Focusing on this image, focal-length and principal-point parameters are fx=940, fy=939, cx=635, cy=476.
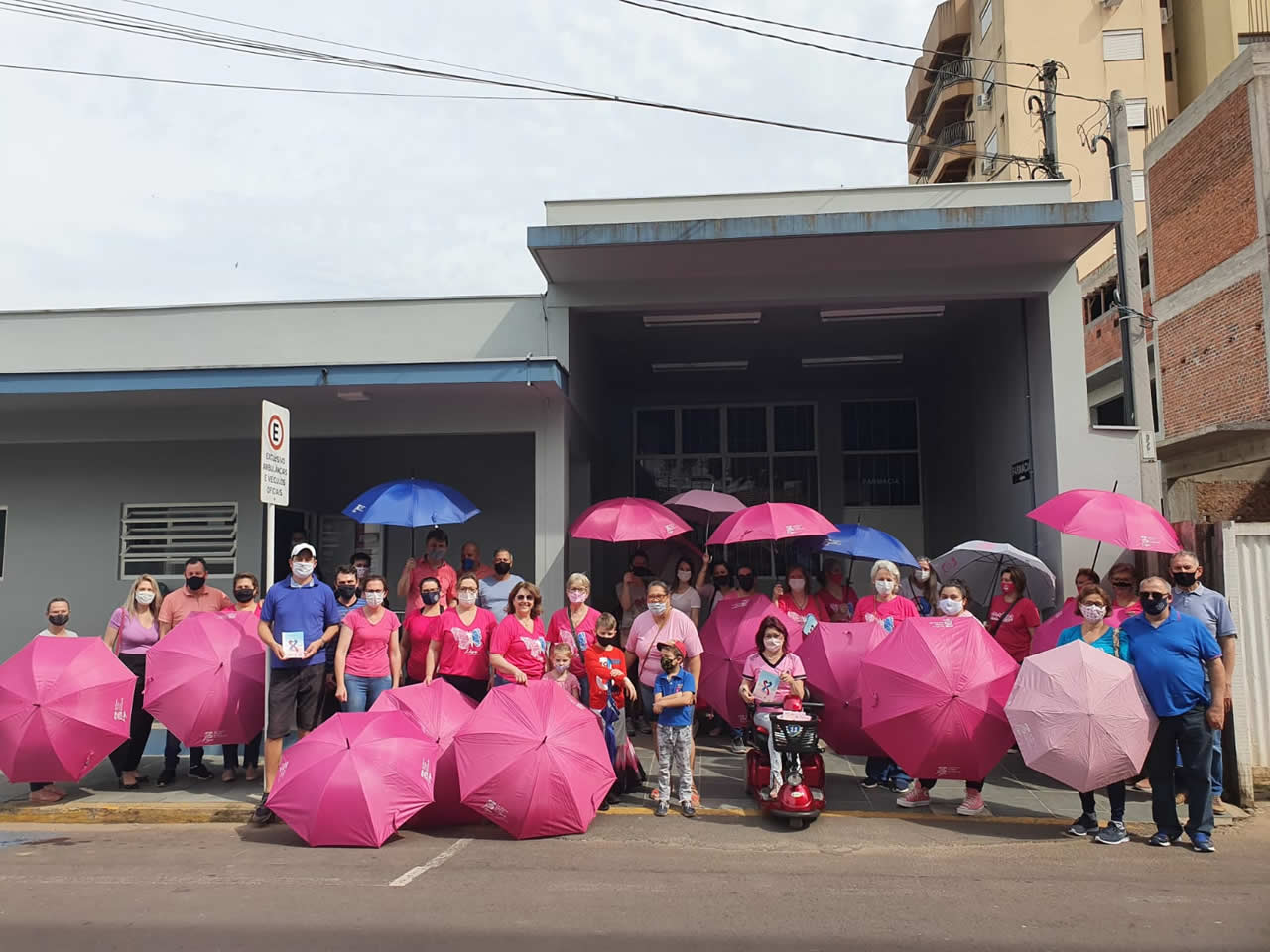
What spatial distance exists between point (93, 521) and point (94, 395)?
182cm

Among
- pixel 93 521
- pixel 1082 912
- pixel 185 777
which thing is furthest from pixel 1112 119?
pixel 93 521

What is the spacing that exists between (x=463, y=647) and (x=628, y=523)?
2.35 m

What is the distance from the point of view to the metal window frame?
40.1 ft

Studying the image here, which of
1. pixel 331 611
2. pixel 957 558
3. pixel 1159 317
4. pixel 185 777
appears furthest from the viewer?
pixel 1159 317

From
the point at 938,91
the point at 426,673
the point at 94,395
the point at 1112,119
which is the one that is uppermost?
the point at 938,91

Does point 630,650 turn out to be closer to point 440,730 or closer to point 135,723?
point 440,730

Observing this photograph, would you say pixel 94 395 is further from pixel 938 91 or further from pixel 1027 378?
pixel 938 91

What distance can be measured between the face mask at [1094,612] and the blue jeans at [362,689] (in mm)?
5645

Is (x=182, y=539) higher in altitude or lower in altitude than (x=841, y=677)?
higher

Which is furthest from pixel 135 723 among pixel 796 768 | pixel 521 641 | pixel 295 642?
pixel 796 768

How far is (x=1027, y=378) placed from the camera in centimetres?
1195

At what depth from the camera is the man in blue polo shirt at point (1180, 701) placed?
643cm

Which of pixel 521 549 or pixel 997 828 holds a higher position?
pixel 521 549

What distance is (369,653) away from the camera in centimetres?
795
